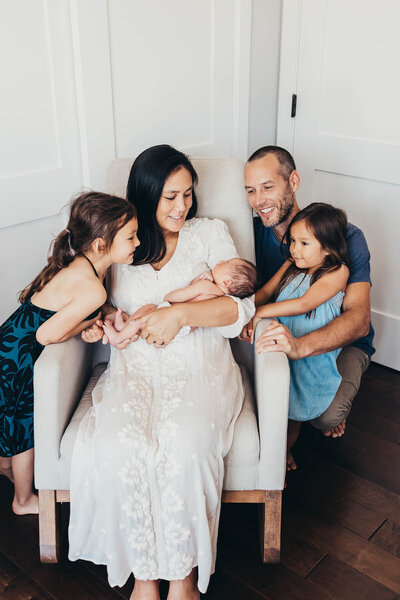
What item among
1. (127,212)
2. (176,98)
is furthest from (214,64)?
(127,212)

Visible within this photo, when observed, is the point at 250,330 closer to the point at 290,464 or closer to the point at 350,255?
the point at 350,255

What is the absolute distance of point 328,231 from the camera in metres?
1.95

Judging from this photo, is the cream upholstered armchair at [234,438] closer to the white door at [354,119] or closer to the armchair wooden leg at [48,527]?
the armchair wooden leg at [48,527]

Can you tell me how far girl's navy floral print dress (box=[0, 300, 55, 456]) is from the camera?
5.88 feet

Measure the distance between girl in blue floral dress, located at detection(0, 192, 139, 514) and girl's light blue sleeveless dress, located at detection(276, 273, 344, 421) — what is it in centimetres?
60

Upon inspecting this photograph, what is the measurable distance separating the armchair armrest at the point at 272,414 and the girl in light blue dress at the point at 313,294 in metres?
A: 0.32

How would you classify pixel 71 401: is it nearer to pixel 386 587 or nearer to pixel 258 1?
pixel 386 587

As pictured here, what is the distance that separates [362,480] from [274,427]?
70cm

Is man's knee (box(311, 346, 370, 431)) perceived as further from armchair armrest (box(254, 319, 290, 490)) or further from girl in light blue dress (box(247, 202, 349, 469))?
armchair armrest (box(254, 319, 290, 490))

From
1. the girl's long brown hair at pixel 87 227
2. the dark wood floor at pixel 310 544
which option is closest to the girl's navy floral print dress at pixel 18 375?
the girl's long brown hair at pixel 87 227

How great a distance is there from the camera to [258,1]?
8.96 feet

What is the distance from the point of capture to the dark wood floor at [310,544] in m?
1.70

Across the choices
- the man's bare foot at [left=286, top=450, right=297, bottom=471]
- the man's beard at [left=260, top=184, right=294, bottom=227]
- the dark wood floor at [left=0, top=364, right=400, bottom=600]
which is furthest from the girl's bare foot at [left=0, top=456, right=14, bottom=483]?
the man's beard at [left=260, top=184, right=294, bottom=227]

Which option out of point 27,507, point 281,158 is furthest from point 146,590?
point 281,158
